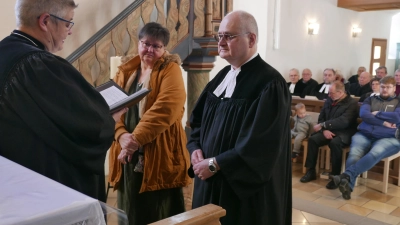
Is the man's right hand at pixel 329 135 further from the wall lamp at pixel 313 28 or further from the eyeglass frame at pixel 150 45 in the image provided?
the wall lamp at pixel 313 28

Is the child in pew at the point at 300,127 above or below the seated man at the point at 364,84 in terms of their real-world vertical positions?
below

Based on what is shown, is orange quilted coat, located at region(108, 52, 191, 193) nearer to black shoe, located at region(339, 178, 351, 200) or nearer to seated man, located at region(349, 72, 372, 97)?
black shoe, located at region(339, 178, 351, 200)

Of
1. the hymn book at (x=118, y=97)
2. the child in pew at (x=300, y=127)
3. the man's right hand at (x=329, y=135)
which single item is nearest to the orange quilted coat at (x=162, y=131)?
the hymn book at (x=118, y=97)

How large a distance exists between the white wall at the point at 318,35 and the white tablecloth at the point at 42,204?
644 cm

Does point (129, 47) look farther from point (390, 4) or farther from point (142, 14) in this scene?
point (390, 4)

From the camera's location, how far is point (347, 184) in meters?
4.40

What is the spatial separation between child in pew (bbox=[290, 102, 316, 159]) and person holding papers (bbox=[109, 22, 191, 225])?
3.22 metres

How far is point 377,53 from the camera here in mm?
13125

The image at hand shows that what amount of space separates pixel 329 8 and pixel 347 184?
7156 millimetres

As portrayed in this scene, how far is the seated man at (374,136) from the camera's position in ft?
15.0

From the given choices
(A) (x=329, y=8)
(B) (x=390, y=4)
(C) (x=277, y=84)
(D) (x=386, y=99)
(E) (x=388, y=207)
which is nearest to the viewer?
(C) (x=277, y=84)

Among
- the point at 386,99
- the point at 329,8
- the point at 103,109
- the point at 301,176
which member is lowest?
the point at 301,176

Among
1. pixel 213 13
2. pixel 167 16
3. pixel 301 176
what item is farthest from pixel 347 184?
pixel 167 16

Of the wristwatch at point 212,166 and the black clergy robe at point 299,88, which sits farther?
the black clergy robe at point 299,88
